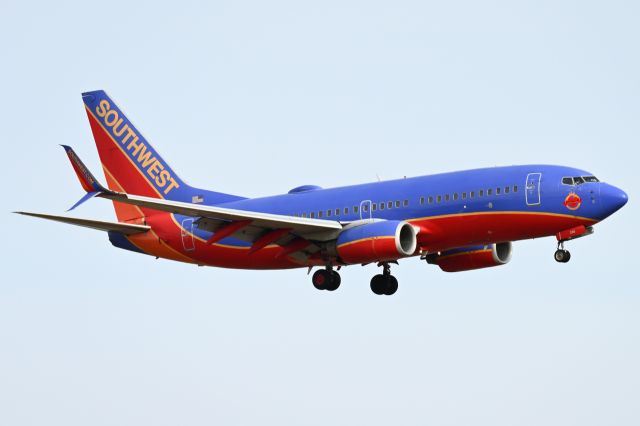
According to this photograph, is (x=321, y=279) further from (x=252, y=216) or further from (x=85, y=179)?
(x=85, y=179)

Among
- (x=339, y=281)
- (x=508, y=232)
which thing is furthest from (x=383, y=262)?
(x=508, y=232)

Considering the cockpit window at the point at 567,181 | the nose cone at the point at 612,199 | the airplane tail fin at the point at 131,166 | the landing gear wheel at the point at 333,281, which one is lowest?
the landing gear wheel at the point at 333,281

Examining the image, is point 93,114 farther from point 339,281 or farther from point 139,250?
point 339,281

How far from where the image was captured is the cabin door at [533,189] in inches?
2089

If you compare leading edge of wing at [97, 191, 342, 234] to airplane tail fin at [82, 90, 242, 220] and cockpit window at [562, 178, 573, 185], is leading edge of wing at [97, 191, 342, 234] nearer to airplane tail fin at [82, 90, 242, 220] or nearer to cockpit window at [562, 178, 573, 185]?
airplane tail fin at [82, 90, 242, 220]

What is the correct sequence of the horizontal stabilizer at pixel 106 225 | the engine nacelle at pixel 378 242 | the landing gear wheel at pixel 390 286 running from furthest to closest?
the landing gear wheel at pixel 390 286, the horizontal stabilizer at pixel 106 225, the engine nacelle at pixel 378 242

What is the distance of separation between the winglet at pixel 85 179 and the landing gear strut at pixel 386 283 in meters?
15.2

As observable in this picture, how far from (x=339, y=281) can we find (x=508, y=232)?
7.61m

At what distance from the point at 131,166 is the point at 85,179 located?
1592 centimetres

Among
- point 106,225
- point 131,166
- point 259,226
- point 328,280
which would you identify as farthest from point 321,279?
point 131,166

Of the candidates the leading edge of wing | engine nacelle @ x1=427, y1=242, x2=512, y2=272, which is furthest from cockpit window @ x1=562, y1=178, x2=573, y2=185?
the leading edge of wing

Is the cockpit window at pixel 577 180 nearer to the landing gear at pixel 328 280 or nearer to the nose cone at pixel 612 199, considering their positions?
the nose cone at pixel 612 199

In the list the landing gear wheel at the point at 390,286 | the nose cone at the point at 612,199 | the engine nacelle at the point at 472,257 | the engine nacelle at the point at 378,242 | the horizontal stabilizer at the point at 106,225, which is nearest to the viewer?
the nose cone at the point at 612,199

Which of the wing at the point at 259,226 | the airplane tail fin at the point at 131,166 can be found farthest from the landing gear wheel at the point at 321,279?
the airplane tail fin at the point at 131,166
